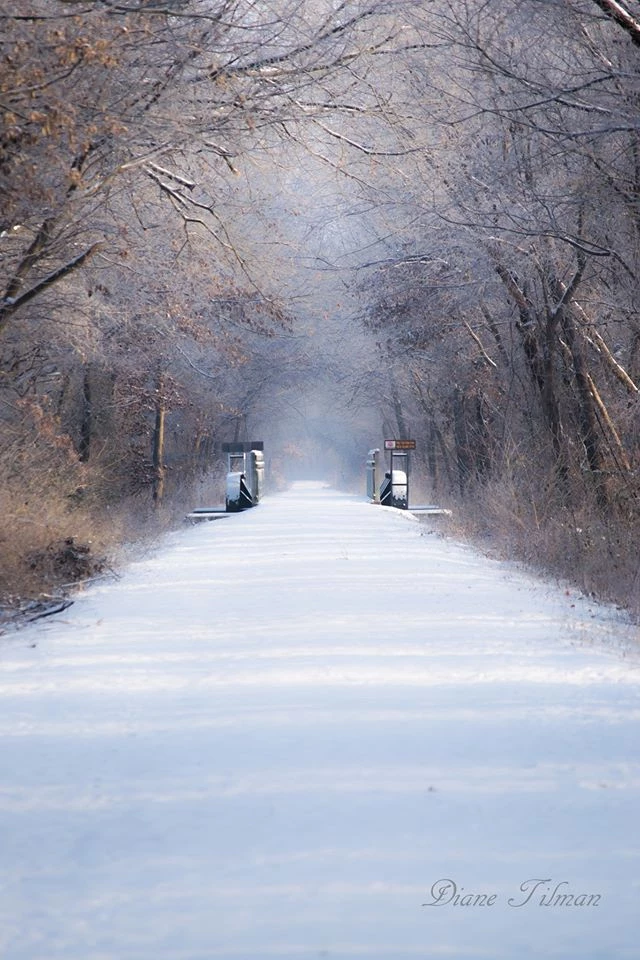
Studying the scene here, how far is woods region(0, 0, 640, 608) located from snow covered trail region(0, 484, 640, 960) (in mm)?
3776

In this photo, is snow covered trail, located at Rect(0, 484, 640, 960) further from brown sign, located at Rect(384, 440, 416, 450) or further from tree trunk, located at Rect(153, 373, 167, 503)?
brown sign, located at Rect(384, 440, 416, 450)

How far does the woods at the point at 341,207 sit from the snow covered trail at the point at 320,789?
12.4 feet

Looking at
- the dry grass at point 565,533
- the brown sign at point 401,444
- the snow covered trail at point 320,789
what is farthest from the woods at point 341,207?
the brown sign at point 401,444

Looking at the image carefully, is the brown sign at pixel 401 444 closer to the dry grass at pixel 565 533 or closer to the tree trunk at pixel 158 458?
the tree trunk at pixel 158 458

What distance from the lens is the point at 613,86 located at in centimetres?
1241

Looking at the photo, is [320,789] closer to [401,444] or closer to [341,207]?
[341,207]

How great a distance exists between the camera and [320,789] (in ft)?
15.8

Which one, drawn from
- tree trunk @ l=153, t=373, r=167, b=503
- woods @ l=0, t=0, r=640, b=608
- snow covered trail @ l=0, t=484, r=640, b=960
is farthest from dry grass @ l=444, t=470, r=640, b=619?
tree trunk @ l=153, t=373, r=167, b=503

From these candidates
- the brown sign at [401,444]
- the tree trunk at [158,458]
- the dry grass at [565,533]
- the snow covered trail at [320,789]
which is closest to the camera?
the snow covered trail at [320,789]

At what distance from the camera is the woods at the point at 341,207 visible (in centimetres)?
1077

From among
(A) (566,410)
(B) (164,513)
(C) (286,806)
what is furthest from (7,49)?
(B) (164,513)

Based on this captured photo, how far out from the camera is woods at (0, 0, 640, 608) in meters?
10.8

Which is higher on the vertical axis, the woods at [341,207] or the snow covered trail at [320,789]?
the woods at [341,207]

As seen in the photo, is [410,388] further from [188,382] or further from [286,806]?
[286,806]
